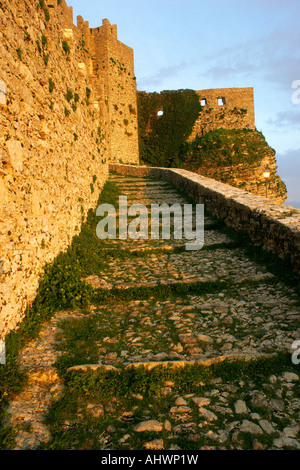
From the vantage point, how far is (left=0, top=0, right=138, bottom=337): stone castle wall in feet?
11.0

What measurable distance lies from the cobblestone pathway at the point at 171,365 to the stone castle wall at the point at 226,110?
28.6 meters

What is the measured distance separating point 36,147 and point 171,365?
10.7 ft

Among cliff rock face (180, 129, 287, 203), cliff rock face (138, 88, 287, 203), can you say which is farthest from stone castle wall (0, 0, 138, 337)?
cliff rock face (138, 88, 287, 203)

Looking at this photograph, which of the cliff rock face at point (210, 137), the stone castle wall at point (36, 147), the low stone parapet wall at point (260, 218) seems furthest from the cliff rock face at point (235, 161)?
the stone castle wall at point (36, 147)

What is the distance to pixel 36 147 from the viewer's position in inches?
170

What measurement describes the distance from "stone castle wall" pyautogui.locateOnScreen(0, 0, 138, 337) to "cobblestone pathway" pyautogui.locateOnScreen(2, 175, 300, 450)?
76 cm

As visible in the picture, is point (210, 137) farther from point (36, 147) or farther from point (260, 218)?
point (36, 147)

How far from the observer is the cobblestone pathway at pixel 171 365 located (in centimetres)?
225

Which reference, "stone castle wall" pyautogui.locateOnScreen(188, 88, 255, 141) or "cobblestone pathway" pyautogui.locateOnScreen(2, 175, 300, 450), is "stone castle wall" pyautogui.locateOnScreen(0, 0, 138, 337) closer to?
"cobblestone pathway" pyautogui.locateOnScreen(2, 175, 300, 450)

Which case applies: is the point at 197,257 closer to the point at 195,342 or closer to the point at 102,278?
the point at 102,278

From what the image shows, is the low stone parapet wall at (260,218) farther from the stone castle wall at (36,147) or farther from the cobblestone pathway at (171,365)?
the stone castle wall at (36,147)

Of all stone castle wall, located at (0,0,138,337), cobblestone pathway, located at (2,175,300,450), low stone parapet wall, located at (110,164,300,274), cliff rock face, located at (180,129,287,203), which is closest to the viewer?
cobblestone pathway, located at (2,175,300,450)

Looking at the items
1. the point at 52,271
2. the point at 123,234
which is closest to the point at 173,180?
the point at 123,234

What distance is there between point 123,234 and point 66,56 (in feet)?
13.5
